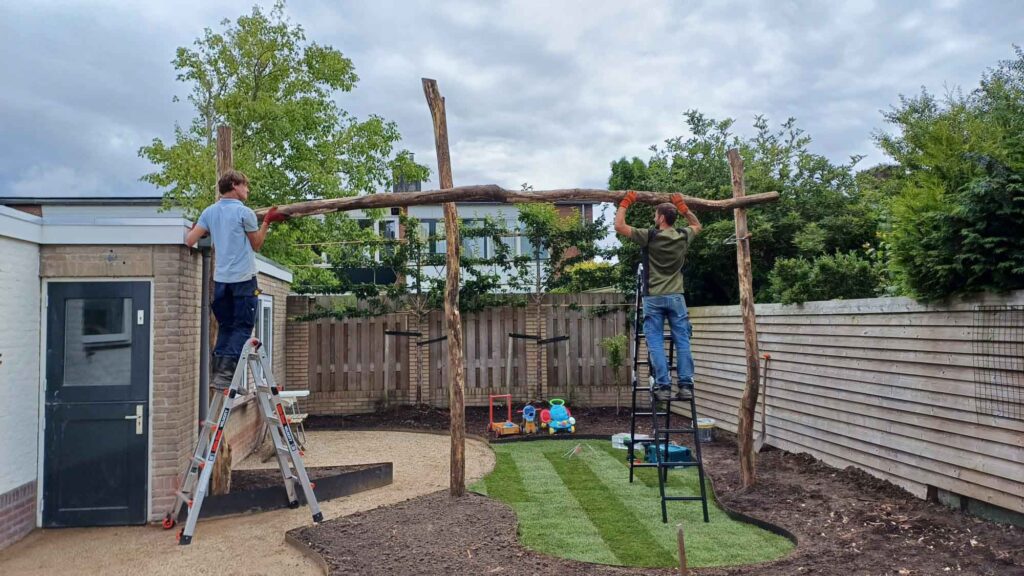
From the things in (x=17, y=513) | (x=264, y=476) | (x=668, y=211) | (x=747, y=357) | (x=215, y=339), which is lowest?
(x=264, y=476)

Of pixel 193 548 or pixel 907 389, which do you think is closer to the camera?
pixel 193 548

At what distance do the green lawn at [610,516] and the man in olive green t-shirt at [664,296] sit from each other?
1.17m

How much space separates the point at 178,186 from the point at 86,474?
8.85 m

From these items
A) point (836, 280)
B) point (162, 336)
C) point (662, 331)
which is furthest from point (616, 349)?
point (162, 336)

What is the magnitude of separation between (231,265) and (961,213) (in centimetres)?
589

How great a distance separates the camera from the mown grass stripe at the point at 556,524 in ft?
17.0

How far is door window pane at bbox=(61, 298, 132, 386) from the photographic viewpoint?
6.12 m

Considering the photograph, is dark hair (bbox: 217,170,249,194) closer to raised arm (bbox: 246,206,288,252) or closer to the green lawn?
raised arm (bbox: 246,206,288,252)

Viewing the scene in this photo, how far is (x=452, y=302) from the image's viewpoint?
690 centimetres

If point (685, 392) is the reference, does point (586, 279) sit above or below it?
above

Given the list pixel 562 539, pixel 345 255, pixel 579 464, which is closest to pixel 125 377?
pixel 562 539

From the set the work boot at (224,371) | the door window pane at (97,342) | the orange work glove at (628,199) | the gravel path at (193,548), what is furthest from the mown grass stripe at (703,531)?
the door window pane at (97,342)

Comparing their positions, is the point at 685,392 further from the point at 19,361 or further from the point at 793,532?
the point at 19,361

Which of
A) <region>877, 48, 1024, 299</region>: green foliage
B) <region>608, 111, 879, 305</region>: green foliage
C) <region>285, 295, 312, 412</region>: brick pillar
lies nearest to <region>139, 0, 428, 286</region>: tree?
<region>285, 295, 312, 412</region>: brick pillar
